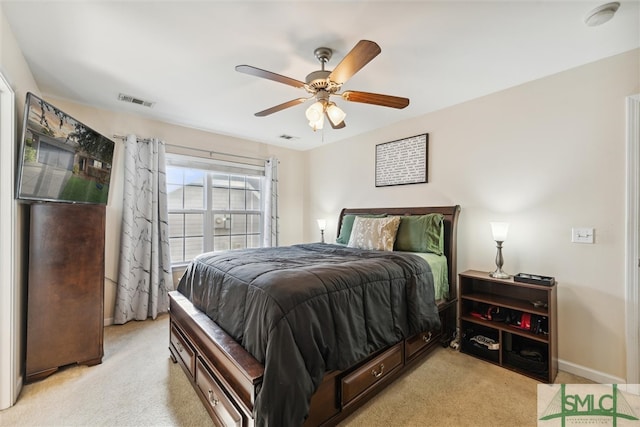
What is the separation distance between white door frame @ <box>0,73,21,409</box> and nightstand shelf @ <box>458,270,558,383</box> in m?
3.42

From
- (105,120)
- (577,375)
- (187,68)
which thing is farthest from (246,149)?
(577,375)

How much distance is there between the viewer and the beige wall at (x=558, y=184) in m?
2.05

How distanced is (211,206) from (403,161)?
2.81 m

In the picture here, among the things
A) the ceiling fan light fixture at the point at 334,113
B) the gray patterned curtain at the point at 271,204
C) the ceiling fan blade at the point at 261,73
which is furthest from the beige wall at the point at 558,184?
the gray patterned curtain at the point at 271,204

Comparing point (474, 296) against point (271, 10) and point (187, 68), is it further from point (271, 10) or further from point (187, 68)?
point (187, 68)

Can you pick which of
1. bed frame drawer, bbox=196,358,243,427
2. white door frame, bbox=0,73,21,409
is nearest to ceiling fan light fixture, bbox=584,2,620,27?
bed frame drawer, bbox=196,358,243,427

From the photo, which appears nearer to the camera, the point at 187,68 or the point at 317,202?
the point at 187,68

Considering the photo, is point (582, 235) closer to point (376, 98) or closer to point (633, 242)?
point (633, 242)

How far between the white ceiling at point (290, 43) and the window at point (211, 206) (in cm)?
123

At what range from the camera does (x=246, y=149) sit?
4.32 m

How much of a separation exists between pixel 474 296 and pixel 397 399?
1.19 meters

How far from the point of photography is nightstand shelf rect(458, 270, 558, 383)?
2100mm

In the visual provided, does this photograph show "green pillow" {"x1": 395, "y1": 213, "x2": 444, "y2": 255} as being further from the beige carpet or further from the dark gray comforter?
the beige carpet

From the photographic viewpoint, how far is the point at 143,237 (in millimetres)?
3291
